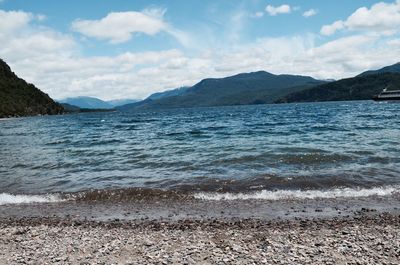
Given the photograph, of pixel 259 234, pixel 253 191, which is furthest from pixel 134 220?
pixel 253 191

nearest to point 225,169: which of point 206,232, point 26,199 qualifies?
point 26,199

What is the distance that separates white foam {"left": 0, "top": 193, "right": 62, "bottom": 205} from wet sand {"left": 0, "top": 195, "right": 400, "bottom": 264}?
1320 millimetres

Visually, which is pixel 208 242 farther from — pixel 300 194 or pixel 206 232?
pixel 300 194

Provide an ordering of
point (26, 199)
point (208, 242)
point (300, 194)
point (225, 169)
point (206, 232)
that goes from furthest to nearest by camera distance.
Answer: point (225, 169), point (26, 199), point (300, 194), point (206, 232), point (208, 242)

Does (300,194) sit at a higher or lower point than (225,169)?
lower

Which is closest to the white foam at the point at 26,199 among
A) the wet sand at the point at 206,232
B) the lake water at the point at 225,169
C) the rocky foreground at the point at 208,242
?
the lake water at the point at 225,169

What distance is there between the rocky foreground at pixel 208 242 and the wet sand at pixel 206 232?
26 mm

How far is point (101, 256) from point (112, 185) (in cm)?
1129

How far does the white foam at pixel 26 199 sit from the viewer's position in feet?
64.0

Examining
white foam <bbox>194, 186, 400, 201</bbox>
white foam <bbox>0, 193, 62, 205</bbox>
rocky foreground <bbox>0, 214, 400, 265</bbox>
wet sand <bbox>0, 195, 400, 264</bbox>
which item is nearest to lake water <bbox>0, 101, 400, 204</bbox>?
white foam <bbox>194, 186, 400, 201</bbox>

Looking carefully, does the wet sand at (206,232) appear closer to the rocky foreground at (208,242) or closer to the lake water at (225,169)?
the rocky foreground at (208,242)

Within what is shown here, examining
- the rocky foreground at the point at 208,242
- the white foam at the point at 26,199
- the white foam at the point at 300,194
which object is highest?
the rocky foreground at the point at 208,242

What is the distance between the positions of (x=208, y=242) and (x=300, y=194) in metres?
7.93

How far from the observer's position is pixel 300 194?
18.3 meters
